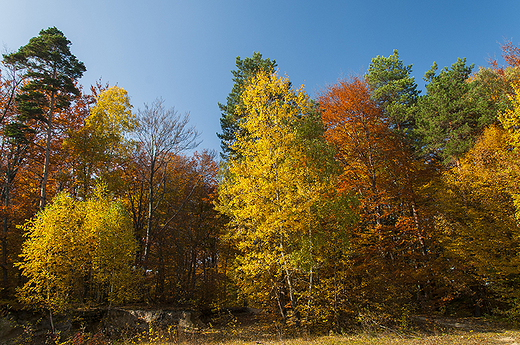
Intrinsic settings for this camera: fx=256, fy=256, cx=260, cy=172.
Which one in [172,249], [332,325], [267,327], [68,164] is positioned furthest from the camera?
[172,249]

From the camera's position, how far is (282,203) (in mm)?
8906

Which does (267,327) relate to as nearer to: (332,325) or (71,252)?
(332,325)

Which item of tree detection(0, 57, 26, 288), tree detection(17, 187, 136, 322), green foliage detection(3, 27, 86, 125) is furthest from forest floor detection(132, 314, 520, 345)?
green foliage detection(3, 27, 86, 125)

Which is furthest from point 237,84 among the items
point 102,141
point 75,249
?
point 75,249

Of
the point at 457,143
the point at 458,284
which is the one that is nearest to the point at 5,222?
the point at 458,284

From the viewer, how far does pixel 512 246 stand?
1135 cm

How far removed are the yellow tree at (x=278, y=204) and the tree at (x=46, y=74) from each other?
10373mm

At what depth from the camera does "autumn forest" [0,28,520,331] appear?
8.92m

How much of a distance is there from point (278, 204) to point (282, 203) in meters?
0.17

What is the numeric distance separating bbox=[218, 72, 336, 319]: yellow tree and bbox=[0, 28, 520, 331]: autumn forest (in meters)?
0.07

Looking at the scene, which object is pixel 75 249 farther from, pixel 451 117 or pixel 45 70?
pixel 451 117

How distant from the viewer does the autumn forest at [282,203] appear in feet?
29.3

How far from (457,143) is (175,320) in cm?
1876

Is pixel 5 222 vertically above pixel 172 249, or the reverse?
pixel 5 222
